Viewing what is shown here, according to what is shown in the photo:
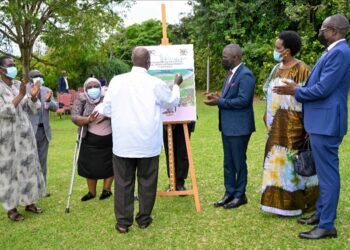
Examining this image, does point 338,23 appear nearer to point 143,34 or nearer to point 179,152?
point 179,152

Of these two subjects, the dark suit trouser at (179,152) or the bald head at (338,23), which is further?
the dark suit trouser at (179,152)

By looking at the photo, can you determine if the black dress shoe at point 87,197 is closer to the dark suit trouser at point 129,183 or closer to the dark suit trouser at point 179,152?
the dark suit trouser at point 179,152

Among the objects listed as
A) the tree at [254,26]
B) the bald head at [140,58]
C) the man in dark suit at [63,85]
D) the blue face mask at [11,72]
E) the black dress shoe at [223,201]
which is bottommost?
the black dress shoe at [223,201]

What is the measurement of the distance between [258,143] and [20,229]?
610 cm

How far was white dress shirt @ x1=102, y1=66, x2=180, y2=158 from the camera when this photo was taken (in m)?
4.70

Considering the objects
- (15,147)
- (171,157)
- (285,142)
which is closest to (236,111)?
(285,142)

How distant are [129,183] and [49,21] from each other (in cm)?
1133

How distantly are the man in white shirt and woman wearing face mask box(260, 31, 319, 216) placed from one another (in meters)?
1.12

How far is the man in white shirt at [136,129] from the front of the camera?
471cm

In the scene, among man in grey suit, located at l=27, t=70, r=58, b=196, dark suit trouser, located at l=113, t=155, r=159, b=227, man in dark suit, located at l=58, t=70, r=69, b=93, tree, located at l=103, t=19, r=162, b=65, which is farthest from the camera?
tree, located at l=103, t=19, r=162, b=65

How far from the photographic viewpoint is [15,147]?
17.9 feet

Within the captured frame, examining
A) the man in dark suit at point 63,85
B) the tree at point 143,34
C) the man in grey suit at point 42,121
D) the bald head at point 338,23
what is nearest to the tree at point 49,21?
the man in dark suit at point 63,85

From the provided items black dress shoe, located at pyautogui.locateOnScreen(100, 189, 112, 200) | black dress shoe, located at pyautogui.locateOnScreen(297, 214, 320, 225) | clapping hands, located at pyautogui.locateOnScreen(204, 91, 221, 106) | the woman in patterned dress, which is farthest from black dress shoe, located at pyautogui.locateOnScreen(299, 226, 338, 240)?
the woman in patterned dress

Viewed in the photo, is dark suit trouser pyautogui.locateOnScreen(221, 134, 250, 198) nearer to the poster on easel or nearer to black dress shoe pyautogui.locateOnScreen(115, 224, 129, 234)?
the poster on easel
